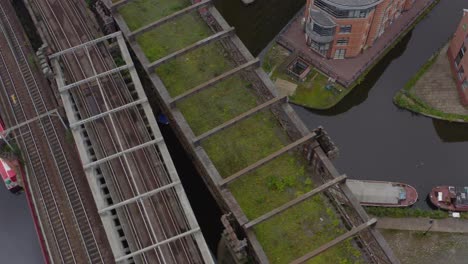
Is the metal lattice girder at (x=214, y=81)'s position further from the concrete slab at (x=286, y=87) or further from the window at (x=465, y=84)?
the window at (x=465, y=84)

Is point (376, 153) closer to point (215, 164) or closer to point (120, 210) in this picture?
point (215, 164)

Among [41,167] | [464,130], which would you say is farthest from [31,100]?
[464,130]

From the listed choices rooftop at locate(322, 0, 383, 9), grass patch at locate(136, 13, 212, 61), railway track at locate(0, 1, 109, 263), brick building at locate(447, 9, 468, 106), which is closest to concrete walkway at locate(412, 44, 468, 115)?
brick building at locate(447, 9, 468, 106)

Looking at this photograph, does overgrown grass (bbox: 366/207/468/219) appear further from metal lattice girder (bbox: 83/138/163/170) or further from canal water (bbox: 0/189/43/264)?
canal water (bbox: 0/189/43/264)

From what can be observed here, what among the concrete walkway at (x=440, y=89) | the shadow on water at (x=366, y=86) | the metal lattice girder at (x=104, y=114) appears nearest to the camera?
the metal lattice girder at (x=104, y=114)

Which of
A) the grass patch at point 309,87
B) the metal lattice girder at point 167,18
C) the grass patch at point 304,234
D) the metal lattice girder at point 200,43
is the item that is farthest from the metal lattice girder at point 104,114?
the grass patch at point 309,87

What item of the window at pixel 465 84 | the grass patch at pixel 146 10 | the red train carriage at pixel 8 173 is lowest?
the window at pixel 465 84

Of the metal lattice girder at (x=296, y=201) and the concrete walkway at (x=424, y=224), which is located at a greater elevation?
the metal lattice girder at (x=296, y=201)
